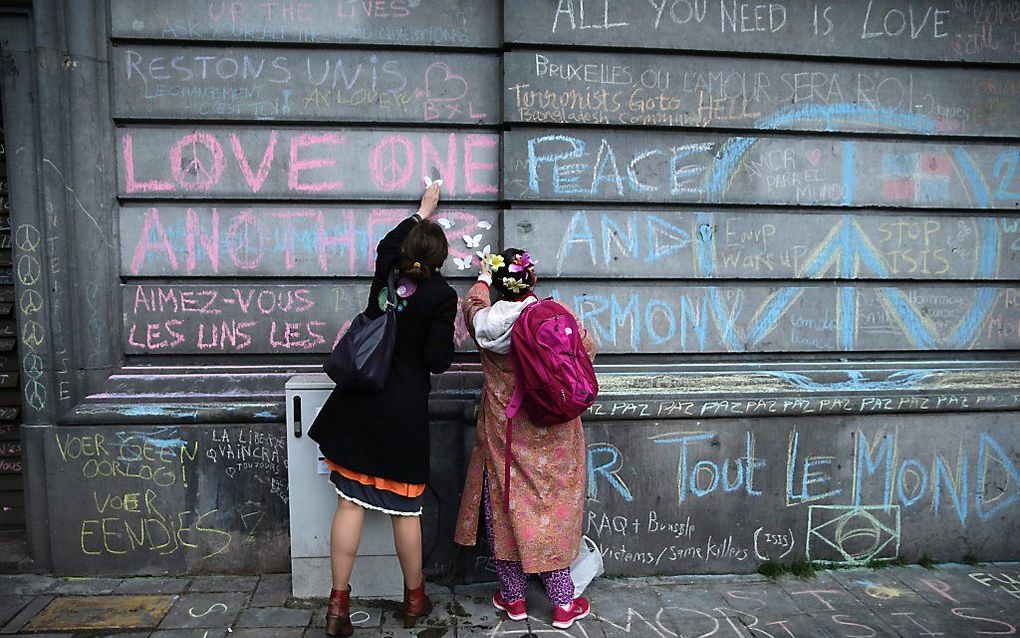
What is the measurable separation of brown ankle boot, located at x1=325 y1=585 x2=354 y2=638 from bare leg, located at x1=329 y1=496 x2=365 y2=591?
0.04 m

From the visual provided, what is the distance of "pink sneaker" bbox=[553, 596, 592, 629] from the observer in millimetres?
3434

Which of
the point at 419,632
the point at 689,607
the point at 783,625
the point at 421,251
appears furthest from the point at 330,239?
the point at 783,625

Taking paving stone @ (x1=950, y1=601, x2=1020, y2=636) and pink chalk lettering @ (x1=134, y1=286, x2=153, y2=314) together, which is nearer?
paving stone @ (x1=950, y1=601, x2=1020, y2=636)

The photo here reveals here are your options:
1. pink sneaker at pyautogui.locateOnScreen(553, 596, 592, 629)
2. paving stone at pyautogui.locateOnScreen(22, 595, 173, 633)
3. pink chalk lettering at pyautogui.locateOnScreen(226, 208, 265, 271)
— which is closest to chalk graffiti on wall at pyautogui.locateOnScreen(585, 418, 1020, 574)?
pink sneaker at pyautogui.locateOnScreen(553, 596, 592, 629)

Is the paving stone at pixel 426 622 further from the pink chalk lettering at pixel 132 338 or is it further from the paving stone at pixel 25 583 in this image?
the pink chalk lettering at pixel 132 338

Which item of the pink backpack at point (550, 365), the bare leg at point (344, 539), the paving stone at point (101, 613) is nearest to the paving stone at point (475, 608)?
the bare leg at point (344, 539)

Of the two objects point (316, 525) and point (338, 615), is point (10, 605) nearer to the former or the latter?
point (316, 525)

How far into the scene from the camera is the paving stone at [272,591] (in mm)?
3641

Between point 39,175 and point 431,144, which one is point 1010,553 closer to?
point 431,144

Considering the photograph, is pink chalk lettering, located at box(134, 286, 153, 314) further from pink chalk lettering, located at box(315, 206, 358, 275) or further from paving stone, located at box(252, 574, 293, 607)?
paving stone, located at box(252, 574, 293, 607)

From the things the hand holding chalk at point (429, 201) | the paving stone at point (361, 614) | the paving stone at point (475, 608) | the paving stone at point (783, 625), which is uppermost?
the hand holding chalk at point (429, 201)

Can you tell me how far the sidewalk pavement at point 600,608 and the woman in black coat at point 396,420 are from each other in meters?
0.46

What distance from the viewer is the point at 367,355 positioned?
3.14m

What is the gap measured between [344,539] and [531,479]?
92 cm
